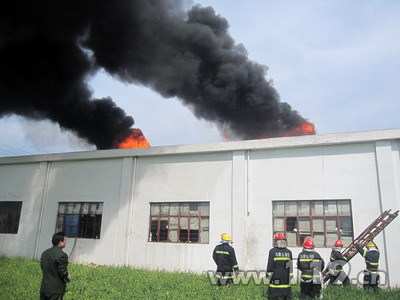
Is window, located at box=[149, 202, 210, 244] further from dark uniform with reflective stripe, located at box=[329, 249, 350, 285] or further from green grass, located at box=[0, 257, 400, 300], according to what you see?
dark uniform with reflective stripe, located at box=[329, 249, 350, 285]

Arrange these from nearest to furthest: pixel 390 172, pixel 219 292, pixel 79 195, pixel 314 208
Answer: pixel 219 292 < pixel 390 172 < pixel 314 208 < pixel 79 195

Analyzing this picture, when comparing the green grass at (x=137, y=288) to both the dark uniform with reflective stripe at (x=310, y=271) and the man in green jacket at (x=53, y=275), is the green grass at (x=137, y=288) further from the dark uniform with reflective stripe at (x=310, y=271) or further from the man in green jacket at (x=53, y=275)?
the man in green jacket at (x=53, y=275)

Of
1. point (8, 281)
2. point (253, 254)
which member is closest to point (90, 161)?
point (8, 281)

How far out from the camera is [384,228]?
34.6 feet

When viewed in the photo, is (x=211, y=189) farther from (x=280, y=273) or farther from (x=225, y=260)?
(x=280, y=273)

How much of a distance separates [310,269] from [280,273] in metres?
0.80

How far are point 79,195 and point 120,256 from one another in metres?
3.19

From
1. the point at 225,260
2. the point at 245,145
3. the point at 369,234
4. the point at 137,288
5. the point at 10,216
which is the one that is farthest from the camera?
the point at 10,216

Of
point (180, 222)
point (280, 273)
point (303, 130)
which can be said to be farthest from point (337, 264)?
point (303, 130)

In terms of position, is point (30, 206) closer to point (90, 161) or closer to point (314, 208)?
point (90, 161)

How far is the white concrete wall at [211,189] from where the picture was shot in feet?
36.8

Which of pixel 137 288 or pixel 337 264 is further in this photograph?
pixel 337 264

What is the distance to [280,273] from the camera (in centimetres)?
687

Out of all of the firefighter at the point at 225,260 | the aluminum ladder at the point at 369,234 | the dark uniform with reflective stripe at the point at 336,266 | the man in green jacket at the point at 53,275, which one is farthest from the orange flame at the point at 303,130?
the man in green jacket at the point at 53,275
